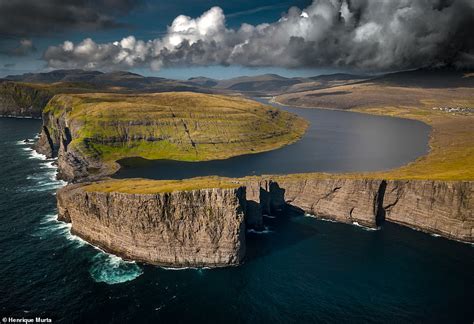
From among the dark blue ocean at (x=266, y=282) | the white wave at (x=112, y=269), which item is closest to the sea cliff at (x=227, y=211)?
the white wave at (x=112, y=269)

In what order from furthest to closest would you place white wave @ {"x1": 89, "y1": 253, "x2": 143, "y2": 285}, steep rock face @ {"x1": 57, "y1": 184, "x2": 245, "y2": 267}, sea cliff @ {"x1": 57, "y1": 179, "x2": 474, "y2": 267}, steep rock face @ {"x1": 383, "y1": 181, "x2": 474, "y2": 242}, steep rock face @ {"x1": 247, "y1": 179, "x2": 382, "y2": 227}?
steep rock face @ {"x1": 247, "y1": 179, "x2": 382, "y2": 227}, steep rock face @ {"x1": 383, "y1": 181, "x2": 474, "y2": 242}, sea cliff @ {"x1": 57, "y1": 179, "x2": 474, "y2": 267}, steep rock face @ {"x1": 57, "y1": 184, "x2": 245, "y2": 267}, white wave @ {"x1": 89, "y1": 253, "x2": 143, "y2": 285}

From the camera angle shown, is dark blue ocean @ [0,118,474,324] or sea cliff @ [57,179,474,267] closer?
dark blue ocean @ [0,118,474,324]

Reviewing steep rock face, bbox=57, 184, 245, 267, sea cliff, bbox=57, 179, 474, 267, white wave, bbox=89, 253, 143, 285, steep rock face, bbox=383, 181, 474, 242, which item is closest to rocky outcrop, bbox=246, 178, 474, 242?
steep rock face, bbox=383, 181, 474, 242

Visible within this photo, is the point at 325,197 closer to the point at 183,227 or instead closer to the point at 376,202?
the point at 376,202

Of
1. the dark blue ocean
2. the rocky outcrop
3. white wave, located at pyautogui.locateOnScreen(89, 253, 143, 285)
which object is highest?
the rocky outcrop

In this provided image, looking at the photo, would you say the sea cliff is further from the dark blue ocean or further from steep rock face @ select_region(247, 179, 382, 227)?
the dark blue ocean

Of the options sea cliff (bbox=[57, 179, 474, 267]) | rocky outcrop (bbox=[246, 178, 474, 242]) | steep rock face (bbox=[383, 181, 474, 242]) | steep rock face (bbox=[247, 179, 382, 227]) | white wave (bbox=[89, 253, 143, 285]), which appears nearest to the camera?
white wave (bbox=[89, 253, 143, 285])
